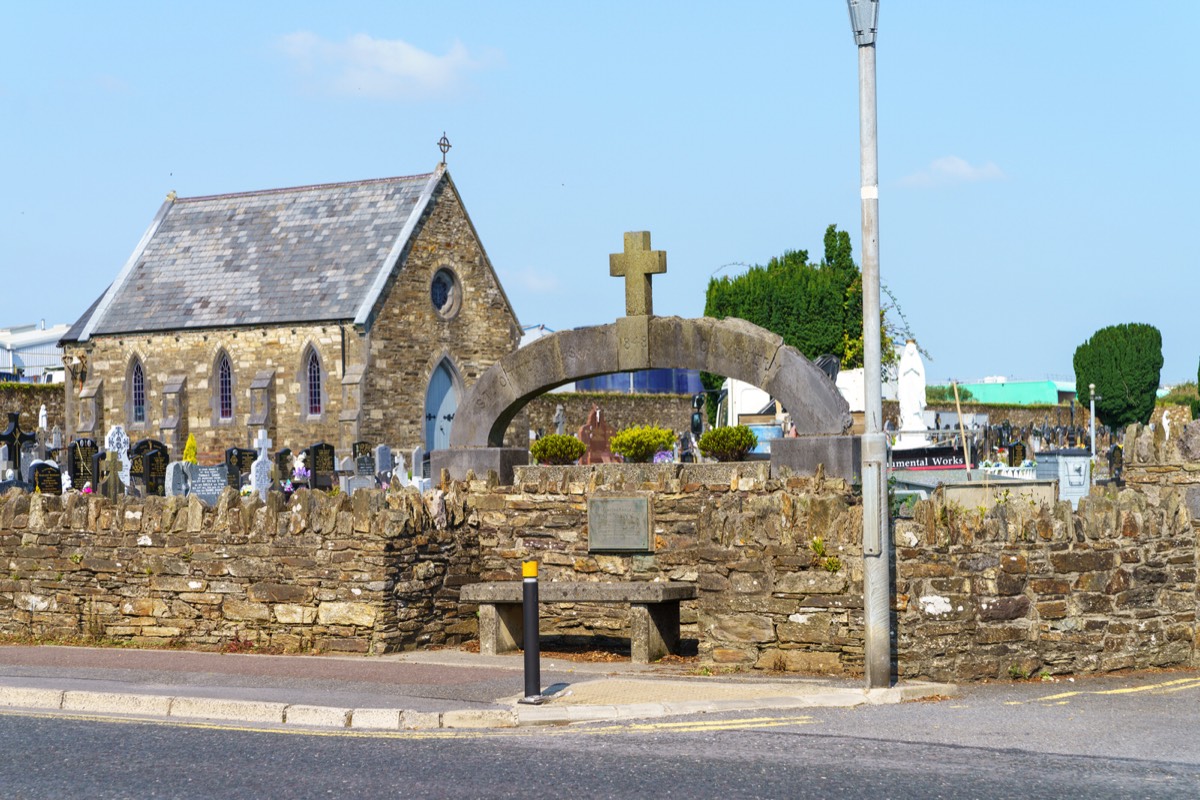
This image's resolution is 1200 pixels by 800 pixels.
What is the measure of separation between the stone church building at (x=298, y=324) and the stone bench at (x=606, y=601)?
114 ft

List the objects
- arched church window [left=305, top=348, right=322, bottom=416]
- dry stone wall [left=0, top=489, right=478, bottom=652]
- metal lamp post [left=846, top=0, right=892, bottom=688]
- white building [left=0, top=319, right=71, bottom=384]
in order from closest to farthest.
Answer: metal lamp post [left=846, top=0, right=892, bottom=688] < dry stone wall [left=0, top=489, right=478, bottom=652] < arched church window [left=305, top=348, right=322, bottom=416] < white building [left=0, top=319, right=71, bottom=384]

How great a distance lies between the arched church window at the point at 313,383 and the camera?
50.5 metres

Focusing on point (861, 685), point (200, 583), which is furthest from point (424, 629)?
point (861, 685)

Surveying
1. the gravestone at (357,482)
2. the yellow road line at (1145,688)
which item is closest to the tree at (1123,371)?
the gravestone at (357,482)

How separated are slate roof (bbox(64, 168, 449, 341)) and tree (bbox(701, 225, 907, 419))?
20810 mm

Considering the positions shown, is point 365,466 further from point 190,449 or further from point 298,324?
point 190,449

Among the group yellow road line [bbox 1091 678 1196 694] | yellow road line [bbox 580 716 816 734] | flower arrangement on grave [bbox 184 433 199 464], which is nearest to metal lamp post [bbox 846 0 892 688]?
yellow road line [bbox 580 716 816 734]

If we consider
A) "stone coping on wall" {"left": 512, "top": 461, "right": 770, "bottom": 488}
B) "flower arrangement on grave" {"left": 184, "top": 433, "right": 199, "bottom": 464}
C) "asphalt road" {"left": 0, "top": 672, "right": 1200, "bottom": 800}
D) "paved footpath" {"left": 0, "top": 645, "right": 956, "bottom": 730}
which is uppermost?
"flower arrangement on grave" {"left": 184, "top": 433, "right": 199, "bottom": 464}

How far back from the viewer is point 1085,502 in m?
13.5

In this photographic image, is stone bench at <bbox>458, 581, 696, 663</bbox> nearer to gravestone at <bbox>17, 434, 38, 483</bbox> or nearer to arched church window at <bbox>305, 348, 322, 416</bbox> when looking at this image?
gravestone at <bbox>17, 434, 38, 483</bbox>

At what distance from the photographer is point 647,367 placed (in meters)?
15.7

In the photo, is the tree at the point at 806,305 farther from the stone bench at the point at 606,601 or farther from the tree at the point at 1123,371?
the stone bench at the point at 606,601

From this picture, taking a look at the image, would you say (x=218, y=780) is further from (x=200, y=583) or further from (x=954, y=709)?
(x=200, y=583)

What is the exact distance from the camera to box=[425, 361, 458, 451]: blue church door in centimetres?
5166
